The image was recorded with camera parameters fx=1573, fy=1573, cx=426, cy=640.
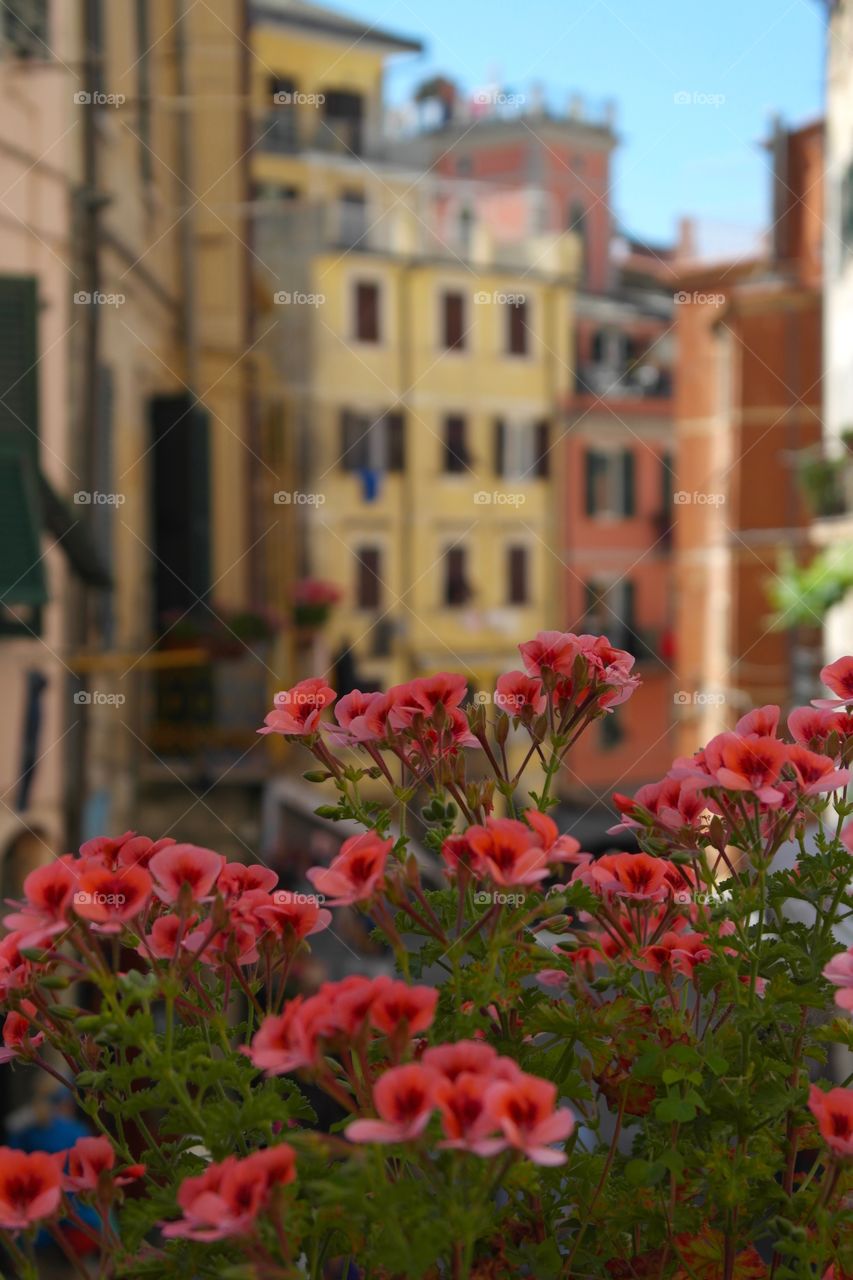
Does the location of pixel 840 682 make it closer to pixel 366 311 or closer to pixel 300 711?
pixel 300 711

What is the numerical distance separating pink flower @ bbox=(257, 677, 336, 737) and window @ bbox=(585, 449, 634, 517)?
25.5m

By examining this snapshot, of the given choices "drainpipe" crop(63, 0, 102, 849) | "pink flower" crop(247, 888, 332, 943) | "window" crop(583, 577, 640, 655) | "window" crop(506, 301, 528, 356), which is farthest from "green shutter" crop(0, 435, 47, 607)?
"window" crop(583, 577, 640, 655)

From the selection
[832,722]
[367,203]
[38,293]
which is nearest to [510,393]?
[367,203]

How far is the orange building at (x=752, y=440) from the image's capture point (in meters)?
21.4

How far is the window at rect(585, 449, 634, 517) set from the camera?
26891 millimetres

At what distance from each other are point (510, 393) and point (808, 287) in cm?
504

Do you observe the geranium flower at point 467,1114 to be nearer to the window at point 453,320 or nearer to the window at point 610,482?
the window at point 453,320

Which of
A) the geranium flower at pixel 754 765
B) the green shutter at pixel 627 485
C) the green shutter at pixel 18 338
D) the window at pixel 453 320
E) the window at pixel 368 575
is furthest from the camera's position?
the green shutter at pixel 627 485

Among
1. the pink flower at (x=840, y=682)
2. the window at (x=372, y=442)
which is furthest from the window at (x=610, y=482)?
the pink flower at (x=840, y=682)

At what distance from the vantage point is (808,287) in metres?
21.2

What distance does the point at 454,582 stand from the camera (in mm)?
24375

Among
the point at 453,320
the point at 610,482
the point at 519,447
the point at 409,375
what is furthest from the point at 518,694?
the point at 610,482

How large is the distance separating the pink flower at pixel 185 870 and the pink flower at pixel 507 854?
231 mm

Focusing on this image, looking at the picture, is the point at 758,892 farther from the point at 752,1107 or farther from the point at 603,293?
the point at 603,293
